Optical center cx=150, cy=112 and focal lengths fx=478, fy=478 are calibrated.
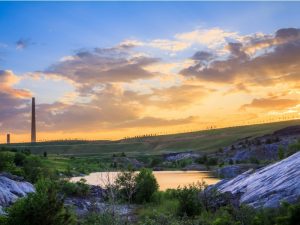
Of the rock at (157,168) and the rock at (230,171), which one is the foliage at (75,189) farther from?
the rock at (157,168)

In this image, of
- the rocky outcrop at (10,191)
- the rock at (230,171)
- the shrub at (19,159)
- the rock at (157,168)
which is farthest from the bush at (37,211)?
the rock at (157,168)

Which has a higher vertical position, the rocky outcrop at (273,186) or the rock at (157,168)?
the rocky outcrop at (273,186)

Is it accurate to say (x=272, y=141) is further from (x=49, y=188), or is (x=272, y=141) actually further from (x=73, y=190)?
(x=49, y=188)

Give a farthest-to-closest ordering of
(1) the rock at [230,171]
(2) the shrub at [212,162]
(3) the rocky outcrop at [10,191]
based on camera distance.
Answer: (2) the shrub at [212,162]
(1) the rock at [230,171]
(3) the rocky outcrop at [10,191]

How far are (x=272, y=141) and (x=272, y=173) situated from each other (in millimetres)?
121218

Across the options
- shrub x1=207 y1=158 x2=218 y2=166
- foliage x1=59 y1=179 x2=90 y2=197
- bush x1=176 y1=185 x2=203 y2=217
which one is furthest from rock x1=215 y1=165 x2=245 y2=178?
bush x1=176 y1=185 x2=203 y2=217

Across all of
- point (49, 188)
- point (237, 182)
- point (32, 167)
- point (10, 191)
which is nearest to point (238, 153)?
point (32, 167)

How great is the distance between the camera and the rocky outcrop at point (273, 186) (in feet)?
102

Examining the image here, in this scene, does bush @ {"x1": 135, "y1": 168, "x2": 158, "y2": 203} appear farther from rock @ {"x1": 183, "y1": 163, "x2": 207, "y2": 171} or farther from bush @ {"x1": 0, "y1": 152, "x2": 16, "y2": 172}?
rock @ {"x1": 183, "y1": 163, "x2": 207, "y2": 171}

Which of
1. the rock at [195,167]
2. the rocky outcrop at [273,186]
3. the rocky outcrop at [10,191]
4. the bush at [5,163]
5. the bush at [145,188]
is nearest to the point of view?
the rocky outcrop at [273,186]

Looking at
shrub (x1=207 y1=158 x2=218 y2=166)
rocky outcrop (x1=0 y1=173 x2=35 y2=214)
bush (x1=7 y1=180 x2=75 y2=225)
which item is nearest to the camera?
bush (x1=7 y1=180 x2=75 y2=225)

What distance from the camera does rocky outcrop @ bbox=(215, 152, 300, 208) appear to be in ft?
102

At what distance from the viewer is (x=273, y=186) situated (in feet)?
111

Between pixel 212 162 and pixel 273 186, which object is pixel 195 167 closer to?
pixel 212 162
